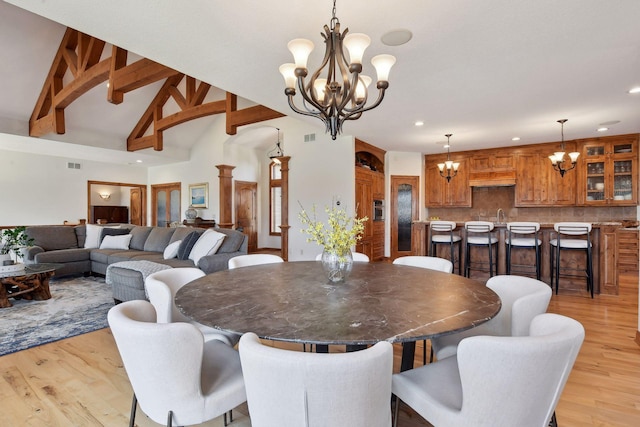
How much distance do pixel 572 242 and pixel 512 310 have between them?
386 centimetres

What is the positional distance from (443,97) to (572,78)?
1208 millimetres

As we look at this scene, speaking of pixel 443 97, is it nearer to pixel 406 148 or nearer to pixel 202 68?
pixel 202 68

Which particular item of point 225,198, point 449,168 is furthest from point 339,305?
point 225,198

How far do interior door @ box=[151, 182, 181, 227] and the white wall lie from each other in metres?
1.32

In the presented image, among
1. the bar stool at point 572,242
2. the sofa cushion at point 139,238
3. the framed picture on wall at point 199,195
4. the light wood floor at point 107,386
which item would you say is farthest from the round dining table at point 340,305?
the framed picture on wall at point 199,195

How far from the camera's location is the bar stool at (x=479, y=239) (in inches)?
191

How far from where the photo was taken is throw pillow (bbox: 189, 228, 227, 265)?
13.8 ft

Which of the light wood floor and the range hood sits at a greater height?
the range hood

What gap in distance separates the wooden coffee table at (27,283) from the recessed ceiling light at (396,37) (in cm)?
454

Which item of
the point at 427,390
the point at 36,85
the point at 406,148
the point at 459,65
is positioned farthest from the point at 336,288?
the point at 36,85

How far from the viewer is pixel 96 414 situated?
1836 millimetres

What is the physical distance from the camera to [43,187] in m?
8.04

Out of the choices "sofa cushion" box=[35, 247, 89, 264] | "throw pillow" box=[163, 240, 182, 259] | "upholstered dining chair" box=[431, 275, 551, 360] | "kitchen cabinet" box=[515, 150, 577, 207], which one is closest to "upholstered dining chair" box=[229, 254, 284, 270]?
"upholstered dining chair" box=[431, 275, 551, 360]

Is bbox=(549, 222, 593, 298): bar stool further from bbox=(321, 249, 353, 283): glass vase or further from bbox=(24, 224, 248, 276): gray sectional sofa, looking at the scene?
bbox=(24, 224, 248, 276): gray sectional sofa
